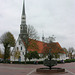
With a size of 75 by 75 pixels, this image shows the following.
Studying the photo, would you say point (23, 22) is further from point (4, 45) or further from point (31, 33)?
point (31, 33)

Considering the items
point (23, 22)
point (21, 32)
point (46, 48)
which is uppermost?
point (23, 22)

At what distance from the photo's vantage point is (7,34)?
6475cm

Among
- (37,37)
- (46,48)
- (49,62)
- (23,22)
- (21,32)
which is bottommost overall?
(49,62)

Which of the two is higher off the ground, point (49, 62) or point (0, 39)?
point (0, 39)

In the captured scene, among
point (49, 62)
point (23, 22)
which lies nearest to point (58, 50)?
point (49, 62)

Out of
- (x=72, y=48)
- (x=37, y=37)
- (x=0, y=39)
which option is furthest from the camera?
(x=72, y=48)

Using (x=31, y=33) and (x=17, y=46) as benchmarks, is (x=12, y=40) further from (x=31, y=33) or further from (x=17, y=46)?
(x=31, y=33)

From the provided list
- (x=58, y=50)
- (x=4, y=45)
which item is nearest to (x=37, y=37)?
(x=58, y=50)

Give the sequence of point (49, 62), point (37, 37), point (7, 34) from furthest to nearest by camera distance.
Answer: point (7, 34)
point (37, 37)
point (49, 62)

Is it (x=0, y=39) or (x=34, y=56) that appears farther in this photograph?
(x=0, y=39)

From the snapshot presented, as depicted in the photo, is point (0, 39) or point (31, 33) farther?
point (0, 39)

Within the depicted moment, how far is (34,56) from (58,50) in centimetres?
993

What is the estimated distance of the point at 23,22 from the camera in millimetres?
84625

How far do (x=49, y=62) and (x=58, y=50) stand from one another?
95.5 ft
